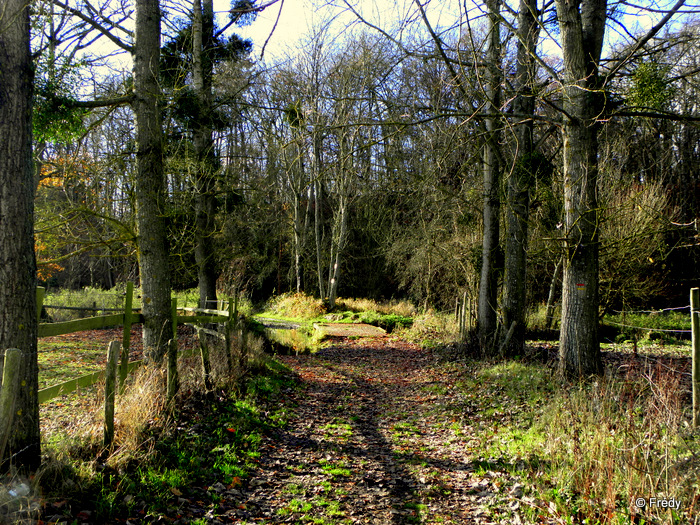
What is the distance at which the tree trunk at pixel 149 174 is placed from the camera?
7.26 metres

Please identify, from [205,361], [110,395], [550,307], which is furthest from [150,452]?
[550,307]

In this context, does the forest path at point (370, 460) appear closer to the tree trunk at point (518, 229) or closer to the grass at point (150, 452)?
the grass at point (150, 452)

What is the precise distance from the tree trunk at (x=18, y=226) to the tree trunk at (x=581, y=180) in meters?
6.72

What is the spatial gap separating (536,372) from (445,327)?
24.3ft

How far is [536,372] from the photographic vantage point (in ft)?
27.6

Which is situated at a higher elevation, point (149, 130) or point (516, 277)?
point (149, 130)

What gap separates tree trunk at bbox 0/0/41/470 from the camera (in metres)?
3.73

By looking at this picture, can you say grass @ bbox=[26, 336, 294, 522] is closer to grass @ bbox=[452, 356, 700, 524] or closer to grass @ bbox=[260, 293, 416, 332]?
grass @ bbox=[452, 356, 700, 524]

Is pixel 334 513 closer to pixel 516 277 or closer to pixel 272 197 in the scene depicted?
pixel 516 277

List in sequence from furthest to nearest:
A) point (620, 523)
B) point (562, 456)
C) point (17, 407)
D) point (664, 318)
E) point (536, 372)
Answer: point (664, 318), point (536, 372), point (562, 456), point (17, 407), point (620, 523)

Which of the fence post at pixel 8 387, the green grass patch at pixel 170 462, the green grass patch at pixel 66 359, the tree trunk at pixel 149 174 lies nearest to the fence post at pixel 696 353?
the green grass patch at pixel 170 462

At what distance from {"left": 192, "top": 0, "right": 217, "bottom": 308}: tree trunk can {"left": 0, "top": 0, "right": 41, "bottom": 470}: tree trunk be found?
26.3 feet

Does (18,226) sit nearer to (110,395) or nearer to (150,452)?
(110,395)

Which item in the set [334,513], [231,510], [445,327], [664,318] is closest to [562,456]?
[334,513]
